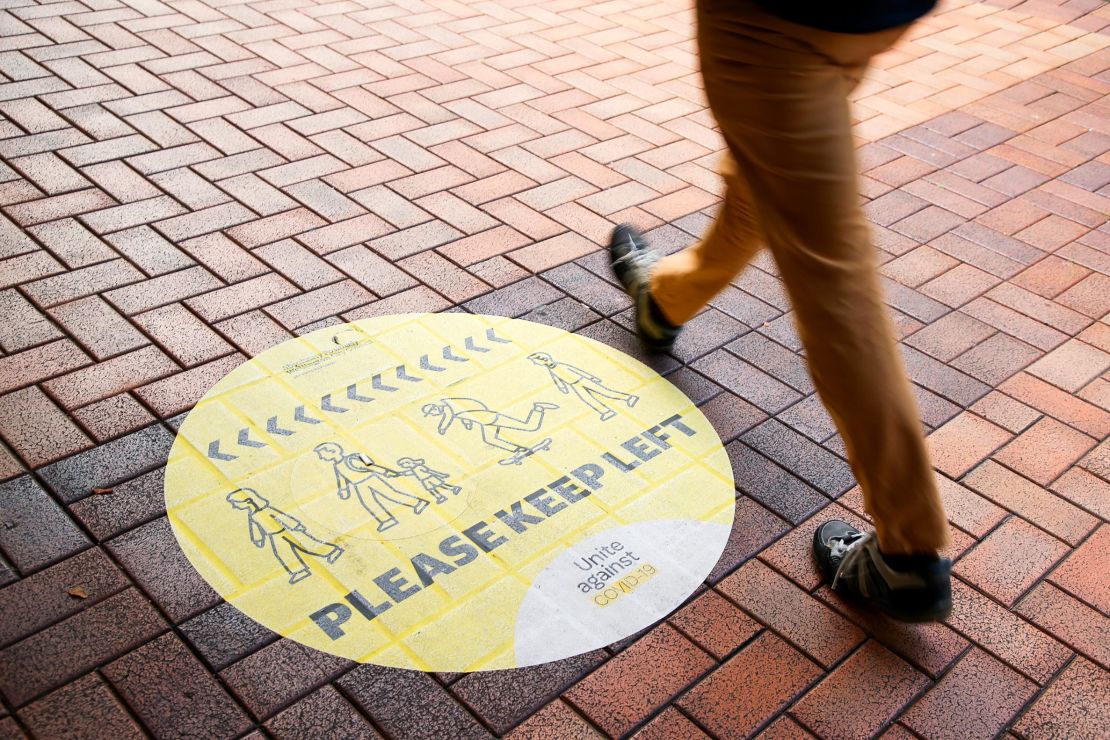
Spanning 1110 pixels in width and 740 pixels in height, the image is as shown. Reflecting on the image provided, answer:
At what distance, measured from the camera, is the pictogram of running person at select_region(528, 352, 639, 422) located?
2779mm

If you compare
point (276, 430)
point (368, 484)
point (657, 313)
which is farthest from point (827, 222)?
point (276, 430)

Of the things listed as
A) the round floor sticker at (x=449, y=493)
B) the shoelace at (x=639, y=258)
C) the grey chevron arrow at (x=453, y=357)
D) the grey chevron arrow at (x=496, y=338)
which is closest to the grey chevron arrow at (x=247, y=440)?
the round floor sticker at (x=449, y=493)

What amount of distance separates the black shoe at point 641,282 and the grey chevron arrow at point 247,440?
1087 millimetres

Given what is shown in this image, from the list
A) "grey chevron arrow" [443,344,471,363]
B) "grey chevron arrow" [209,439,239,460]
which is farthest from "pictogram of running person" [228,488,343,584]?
"grey chevron arrow" [443,344,471,363]

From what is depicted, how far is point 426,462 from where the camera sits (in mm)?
2537

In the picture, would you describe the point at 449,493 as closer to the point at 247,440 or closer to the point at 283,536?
the point at 283,536

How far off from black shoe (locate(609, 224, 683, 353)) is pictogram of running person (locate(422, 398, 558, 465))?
15.5 inches

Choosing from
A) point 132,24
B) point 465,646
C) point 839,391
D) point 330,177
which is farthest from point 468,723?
point 132,24

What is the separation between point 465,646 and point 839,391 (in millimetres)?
876

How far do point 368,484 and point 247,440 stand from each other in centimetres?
34

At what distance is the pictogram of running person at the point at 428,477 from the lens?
2.46m

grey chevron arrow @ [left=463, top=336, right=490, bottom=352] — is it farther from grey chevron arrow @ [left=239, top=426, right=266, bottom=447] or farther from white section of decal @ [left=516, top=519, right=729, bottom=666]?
white section of decal @ [left=516, top=519, right=729, bottom=666]

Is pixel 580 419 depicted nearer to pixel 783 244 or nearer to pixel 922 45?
pixel 783 244

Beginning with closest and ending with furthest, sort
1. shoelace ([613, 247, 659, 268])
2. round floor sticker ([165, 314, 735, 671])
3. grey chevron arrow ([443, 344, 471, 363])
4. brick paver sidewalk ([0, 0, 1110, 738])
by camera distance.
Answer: brick paver sidewalk ([0, 0, 1110, 738]), round floor sticker ([165, 314, 735, 671]), grey chevron arrow ([443, 344, 471, 363]), shoelace ([613, 247, 659, 268])
